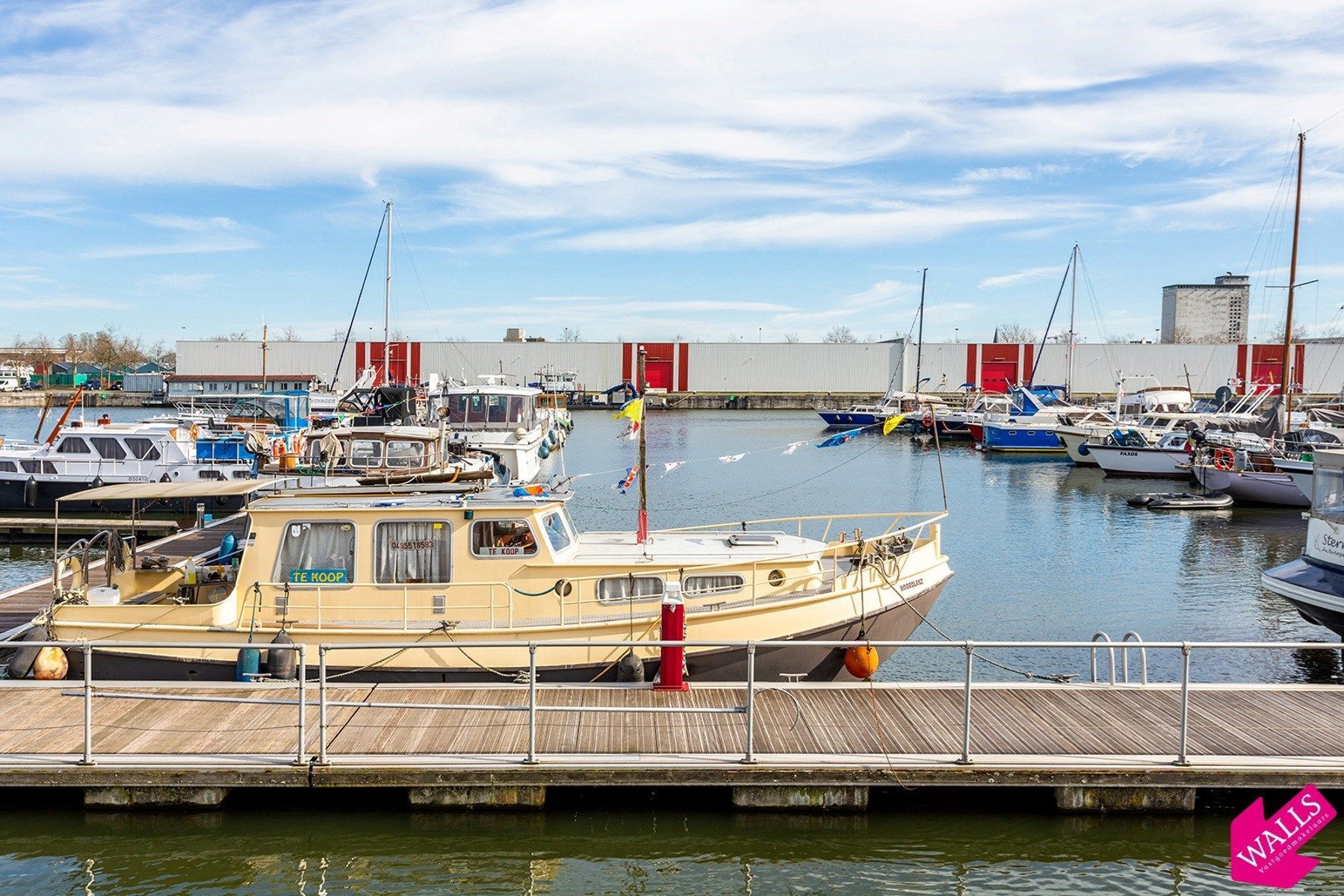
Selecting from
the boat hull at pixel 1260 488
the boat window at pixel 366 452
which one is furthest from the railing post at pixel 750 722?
the boat hull at pixel 1260 488

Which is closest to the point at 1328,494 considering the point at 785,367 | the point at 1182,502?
the point at 1182,502

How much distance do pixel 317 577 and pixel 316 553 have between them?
30 centimetres

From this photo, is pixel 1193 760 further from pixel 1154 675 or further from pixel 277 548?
pixel 277 548

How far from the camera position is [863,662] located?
1303 cm

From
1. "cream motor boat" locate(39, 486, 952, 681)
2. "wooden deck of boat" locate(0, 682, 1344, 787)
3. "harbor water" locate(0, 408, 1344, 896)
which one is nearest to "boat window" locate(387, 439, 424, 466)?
"cream motor boat" locate(39, 486, 952, 681)

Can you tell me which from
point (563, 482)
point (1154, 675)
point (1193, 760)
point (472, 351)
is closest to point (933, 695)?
point (1193, 760)

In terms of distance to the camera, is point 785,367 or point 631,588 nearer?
point 631,588

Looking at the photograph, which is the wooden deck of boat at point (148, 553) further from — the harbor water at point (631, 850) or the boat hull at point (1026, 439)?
the boat hull at point (1026, 439)

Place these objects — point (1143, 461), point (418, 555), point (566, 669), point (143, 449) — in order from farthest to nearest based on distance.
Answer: point (1143, 461), point (143, 449), point (418, 555), point (566, 669)

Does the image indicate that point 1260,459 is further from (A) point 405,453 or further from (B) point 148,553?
(B) point 148,553

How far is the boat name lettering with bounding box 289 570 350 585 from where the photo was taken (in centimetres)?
1361

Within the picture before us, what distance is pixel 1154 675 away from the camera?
17625 mm

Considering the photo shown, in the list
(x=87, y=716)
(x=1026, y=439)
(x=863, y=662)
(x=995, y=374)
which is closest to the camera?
(x=87, y=716)

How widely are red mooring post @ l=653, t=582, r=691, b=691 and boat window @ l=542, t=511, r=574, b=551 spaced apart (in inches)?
76.8
